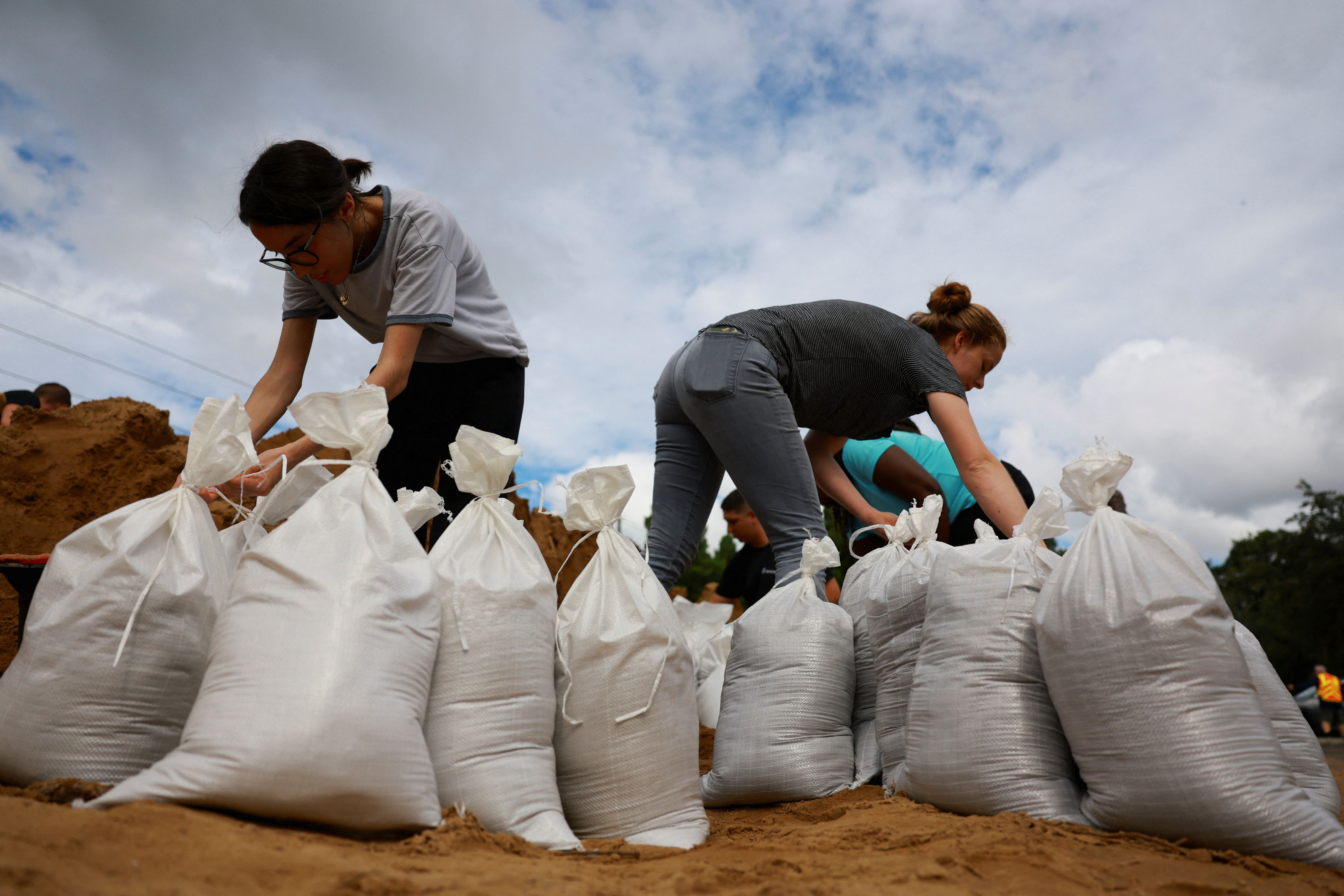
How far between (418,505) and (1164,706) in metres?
1.48

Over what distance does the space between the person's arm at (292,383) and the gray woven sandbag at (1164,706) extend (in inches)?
56.8

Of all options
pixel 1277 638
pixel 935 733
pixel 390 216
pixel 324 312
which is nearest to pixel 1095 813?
pixel 935 733

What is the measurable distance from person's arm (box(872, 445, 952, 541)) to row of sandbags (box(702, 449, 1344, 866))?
0.80 m

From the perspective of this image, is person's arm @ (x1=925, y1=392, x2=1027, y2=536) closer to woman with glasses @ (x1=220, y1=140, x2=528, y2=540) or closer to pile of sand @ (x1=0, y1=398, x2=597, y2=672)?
woman with glasses @ (x1=220, y1=140, x2=528, y2=540)

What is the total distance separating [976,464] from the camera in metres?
1.97

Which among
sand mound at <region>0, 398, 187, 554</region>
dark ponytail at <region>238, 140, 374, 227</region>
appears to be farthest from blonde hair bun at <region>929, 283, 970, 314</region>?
sand mound at <region>0, 398, 187, 554</region>

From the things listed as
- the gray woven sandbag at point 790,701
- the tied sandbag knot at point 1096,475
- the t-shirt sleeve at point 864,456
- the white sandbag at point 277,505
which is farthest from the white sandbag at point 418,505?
the t-shirt sleeve at point 864,456

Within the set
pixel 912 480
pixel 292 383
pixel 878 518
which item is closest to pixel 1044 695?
pixel 878 518

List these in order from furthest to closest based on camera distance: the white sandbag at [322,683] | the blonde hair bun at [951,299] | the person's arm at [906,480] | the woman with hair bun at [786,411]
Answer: the person's arm at [906,480] < the blonde hair bun at [951,299] < the woman with hair bun at [786,411] < the white sandbag at [322,683]

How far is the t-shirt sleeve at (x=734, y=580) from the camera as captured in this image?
4.41 meters

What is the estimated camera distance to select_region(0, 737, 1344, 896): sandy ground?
36.7 inches

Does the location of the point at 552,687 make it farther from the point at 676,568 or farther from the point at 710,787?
the point at 676,568

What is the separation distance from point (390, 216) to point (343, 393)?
68 centimetres

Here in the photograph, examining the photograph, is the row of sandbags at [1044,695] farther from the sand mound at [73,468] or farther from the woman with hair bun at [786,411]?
Result: the sand mound at [73,468]
